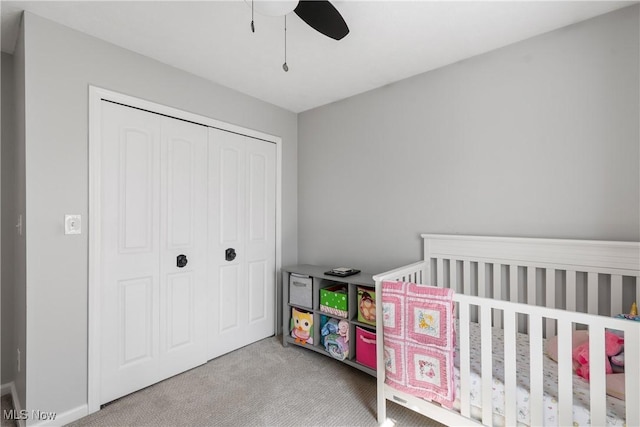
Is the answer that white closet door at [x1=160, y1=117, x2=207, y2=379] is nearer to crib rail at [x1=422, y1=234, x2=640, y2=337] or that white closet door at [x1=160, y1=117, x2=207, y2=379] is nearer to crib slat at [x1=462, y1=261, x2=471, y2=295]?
crib rail at [x1=422, y1=234, x2=640, y2=337]

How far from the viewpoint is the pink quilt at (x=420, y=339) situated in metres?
1.55

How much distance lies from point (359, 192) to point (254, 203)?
3.26 feet

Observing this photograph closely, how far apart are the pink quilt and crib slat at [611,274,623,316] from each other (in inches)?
34.5

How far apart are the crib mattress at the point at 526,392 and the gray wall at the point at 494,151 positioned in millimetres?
783

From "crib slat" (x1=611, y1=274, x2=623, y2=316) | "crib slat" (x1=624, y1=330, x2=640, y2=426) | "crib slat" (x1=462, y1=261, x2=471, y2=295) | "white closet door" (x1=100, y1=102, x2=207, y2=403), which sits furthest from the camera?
"crib slat" (x1=462, y1=261, x2=471, y2=295)

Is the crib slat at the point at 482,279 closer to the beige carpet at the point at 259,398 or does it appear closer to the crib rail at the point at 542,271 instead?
the crib rail at the point at 542,271

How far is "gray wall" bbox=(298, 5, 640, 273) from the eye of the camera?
171cm

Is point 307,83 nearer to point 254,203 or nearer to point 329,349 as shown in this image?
point 254,203

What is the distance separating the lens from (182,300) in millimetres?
2375

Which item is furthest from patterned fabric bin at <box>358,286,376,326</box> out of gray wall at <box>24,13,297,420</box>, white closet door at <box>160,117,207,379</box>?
gray wall at <box>24,13,297,420</box>

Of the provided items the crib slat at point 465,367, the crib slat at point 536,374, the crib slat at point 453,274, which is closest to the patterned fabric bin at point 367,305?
the crib slat at point 453,274

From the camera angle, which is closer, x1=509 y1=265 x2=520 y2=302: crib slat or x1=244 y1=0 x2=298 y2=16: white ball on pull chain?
x1=244 y1=0 x2=298 y2=16: white ball on pull chain

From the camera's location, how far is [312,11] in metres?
1.39

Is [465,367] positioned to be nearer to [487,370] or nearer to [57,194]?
[487,370]
